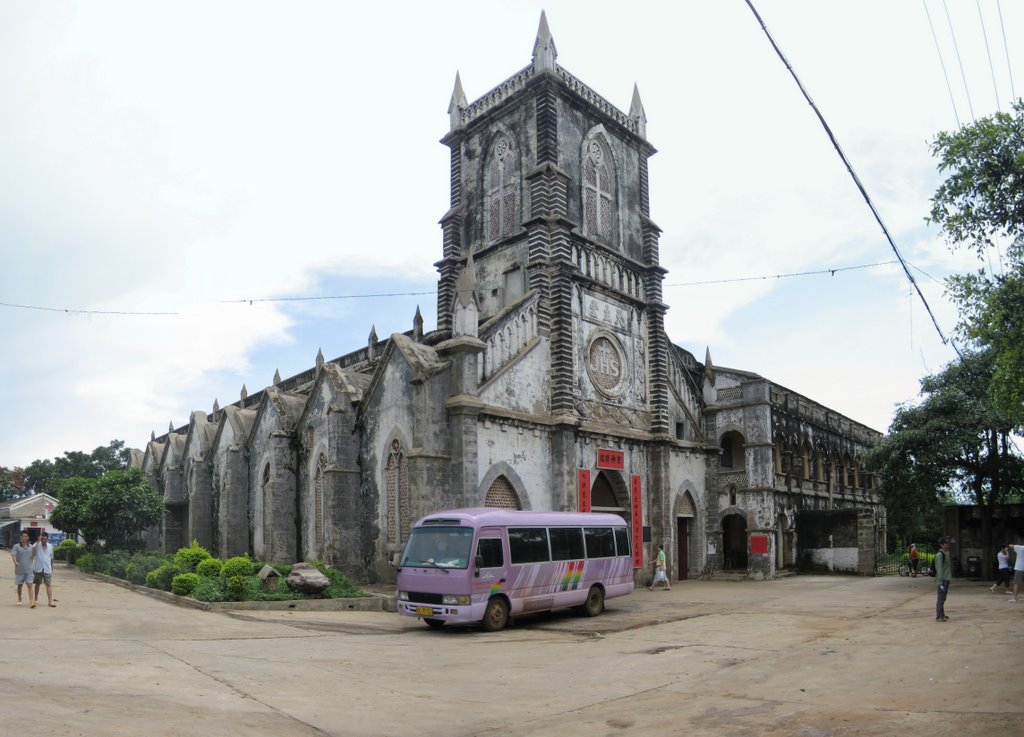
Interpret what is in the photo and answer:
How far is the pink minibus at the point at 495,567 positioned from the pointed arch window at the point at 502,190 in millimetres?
13202

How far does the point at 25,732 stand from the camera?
6945 mm

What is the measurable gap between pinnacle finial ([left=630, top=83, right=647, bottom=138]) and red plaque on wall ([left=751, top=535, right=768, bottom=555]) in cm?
1620

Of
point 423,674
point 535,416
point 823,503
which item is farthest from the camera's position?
point 823,503

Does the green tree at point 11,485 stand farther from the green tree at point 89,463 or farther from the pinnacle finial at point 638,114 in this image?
the pinnacle finial at point 638,114

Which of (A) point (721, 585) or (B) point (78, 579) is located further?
(A) point (721, 585)

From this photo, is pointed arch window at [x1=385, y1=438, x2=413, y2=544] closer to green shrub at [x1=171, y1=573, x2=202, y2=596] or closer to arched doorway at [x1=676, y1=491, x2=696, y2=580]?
green shrub at [x1=171, y1=573, x2=202, y2=596]

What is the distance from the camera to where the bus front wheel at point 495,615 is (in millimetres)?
16281

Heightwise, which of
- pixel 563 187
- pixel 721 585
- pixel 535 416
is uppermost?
pixel 563 187

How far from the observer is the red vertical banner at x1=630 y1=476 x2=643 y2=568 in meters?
28.2

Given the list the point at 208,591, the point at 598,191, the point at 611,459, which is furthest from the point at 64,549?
the point at 598,191

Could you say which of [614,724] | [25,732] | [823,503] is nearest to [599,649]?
[614,724]

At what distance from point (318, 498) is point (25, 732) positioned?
21515mm

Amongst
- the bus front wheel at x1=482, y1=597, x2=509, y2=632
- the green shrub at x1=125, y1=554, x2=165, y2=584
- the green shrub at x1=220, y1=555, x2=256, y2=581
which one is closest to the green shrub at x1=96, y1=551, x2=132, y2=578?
the green shrub at x1=125, y1=554, x2=165, y2=584

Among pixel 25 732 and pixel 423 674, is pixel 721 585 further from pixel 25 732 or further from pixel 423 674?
pixel 25 732
